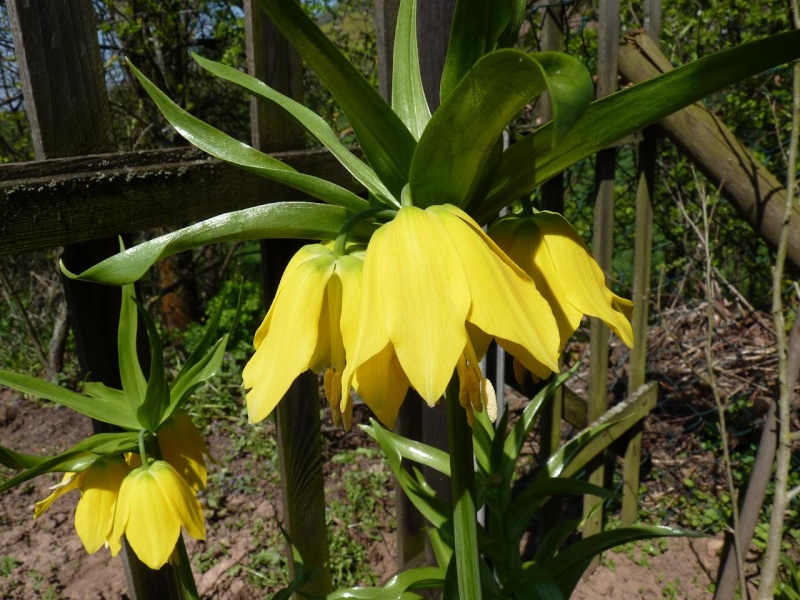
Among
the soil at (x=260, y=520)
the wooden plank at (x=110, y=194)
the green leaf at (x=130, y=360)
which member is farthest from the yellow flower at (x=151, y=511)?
the soil at (x=260, y=520)

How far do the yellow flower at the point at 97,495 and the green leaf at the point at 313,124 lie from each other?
1.88 ft

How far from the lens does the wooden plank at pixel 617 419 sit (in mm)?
2165

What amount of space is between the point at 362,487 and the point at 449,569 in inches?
71.7

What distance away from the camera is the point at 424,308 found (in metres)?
0.50

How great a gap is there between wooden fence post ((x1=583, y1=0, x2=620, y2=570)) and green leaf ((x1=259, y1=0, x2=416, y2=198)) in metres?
1.47

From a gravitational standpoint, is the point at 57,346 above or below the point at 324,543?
above

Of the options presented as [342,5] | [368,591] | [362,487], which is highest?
[342,5]

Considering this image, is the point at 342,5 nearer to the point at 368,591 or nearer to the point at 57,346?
the point at 57,346

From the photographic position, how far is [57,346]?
3332mm

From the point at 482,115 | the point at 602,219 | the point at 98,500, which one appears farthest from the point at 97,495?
the point at 602,219

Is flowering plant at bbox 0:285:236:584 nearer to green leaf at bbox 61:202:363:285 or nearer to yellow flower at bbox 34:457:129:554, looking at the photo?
yellow flower at bbox 34:457:129:554

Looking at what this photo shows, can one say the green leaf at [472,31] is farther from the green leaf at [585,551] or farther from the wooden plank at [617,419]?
the wooden plank at [617,419]

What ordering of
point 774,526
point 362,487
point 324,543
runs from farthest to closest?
point 362,487 → point 324,543 → point 774,526

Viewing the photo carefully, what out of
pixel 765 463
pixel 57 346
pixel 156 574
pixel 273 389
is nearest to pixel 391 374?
pixel 273 389
